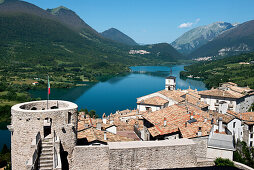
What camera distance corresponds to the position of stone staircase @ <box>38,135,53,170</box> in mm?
11555

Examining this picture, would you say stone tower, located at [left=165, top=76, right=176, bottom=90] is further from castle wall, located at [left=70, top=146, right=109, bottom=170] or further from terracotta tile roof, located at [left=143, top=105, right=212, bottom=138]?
castle wall, located at [left=70, top=146, right=109, bottom=170]

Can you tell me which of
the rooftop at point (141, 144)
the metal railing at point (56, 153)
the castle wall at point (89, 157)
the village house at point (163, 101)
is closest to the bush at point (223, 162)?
the rooftop at point (141, 144)

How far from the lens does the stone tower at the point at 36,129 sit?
38.2 feet

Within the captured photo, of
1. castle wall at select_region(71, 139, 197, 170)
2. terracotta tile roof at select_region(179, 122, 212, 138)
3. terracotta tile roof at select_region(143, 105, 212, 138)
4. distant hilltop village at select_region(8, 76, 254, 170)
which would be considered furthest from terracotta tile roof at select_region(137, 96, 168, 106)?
castle wall at select_region(71, 139, 197, 170)

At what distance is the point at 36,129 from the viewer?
38.4ft

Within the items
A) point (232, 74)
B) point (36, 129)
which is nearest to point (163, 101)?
point (36, 129)

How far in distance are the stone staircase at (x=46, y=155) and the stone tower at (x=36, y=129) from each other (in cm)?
31

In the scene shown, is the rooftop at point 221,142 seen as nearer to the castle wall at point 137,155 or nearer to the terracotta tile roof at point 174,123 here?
the castle wall at point 137,155

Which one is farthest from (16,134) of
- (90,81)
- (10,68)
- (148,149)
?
(10,68)

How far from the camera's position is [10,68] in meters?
149

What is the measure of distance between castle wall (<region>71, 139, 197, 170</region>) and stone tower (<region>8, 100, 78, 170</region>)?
815 mm

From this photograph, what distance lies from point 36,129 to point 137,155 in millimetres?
5510

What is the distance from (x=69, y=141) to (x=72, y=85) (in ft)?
381

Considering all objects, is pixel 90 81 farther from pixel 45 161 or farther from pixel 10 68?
pixel 45 161
